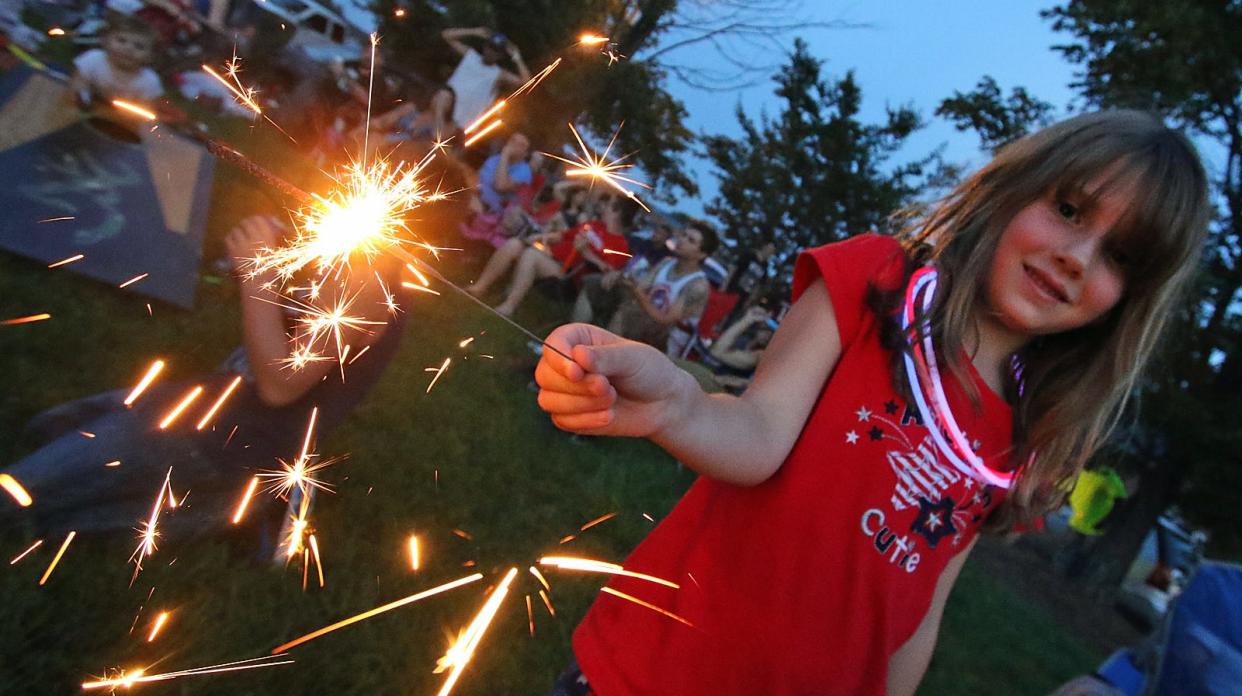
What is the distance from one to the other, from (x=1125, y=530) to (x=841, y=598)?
34.1ft

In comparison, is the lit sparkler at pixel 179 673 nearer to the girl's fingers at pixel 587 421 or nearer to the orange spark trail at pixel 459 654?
the orange spark trail at pixel 459 654

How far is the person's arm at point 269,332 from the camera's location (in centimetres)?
202

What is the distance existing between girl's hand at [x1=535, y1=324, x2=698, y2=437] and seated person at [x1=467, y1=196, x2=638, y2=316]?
490cm

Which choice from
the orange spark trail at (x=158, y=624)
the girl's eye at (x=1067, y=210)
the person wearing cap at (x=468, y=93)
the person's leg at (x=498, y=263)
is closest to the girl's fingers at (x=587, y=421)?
the girl's eye at (x=1067, y=210)

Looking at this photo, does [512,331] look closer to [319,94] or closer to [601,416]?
[319,94]

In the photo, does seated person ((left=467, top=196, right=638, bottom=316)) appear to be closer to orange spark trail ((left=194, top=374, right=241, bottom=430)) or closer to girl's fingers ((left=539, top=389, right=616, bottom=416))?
orange spark trail ((left=194, top=374, right=241, bottom=430))

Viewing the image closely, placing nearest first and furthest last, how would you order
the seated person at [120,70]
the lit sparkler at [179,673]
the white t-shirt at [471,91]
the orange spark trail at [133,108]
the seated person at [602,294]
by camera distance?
the lit sparkler at [179,673]
the orange spark trail at [133,108]
the seated person at [120,70]
the white t-shirt at [471,91]
the seated person at [602,294]

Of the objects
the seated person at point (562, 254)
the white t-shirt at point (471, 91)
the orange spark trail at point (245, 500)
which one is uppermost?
the white t-shirt at point (471, 91)

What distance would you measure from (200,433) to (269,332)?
1.74 ft

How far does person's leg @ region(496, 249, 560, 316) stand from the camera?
19.8 feet

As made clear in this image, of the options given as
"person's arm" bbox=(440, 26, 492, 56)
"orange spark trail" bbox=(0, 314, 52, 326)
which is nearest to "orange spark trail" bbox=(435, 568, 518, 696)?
"orange spark trail" bbox=(0, 314, 52, 326)

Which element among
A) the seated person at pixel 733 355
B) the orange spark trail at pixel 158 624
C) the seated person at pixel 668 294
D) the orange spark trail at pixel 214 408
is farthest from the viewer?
the seated person at pixel 733 355

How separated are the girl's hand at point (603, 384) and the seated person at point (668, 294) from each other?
186 inches

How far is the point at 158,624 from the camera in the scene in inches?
88.6
